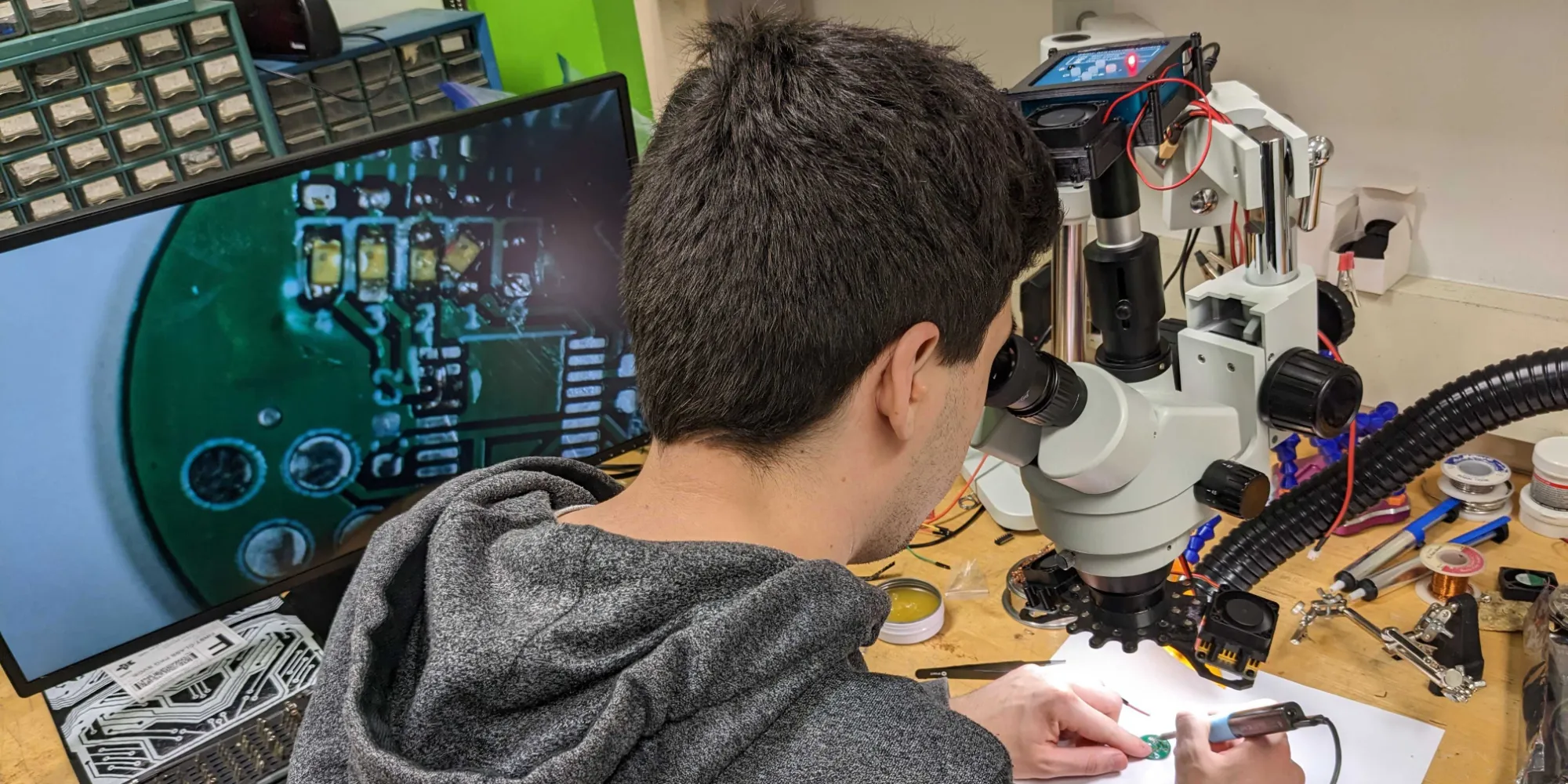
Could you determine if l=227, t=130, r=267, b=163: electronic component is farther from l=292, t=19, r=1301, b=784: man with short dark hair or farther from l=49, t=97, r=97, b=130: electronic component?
l=292, t=19, r=1301, b=784: man with short dark hair

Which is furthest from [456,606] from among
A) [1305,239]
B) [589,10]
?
[589,10]

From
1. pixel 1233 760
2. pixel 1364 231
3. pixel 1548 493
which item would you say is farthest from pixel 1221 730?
pixel 1364 231

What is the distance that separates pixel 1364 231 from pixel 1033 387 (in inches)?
30.8

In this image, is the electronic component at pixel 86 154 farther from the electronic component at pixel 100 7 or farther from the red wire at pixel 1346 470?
the red wire at pixel 1346 470

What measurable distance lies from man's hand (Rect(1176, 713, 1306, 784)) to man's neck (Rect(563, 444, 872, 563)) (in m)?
0.38

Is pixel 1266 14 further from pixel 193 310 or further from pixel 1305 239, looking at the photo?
pixel 193 310

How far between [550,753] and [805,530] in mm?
237

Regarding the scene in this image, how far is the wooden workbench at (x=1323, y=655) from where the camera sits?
938mm

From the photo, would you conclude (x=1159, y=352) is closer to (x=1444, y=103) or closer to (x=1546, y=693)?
(x=1546, y=693)

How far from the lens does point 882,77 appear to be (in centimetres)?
67

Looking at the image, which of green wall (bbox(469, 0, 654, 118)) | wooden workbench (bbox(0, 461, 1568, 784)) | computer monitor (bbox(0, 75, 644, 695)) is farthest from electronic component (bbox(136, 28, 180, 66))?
wooden workbench (bbox(0, 461, 1568, 784))

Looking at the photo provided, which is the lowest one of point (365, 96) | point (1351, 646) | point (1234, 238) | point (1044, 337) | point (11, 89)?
point (1351, 646)

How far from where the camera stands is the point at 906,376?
70cm

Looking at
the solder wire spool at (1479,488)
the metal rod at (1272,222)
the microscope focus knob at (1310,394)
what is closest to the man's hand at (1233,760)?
the microscope focus knob at (1310,394)
